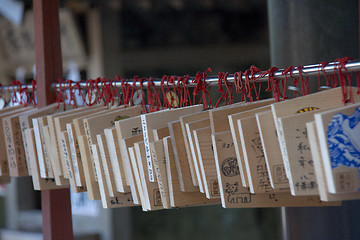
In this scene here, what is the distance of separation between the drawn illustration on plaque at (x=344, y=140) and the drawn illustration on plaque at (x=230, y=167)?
0.29 meters

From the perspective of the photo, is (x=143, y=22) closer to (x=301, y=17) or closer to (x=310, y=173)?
(x=301, y=17)

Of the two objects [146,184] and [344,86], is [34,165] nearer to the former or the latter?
[146,184]

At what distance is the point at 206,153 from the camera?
135cm

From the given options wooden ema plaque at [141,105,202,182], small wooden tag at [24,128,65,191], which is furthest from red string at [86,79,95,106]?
wooden ema plaque at [141,105,202,182]

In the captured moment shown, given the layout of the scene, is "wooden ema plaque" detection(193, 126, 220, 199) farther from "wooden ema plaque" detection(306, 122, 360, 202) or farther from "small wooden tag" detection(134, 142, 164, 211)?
"wooden ema plaque" detection(306, 122, 360, 202)

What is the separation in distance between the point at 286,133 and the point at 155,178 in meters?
0.43

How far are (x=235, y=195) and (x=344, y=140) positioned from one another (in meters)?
0.33

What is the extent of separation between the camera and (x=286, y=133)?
3.72ft

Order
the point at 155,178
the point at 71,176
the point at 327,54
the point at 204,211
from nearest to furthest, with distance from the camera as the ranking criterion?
the point at 155,178, the point at 71,176, the point at 327,54, the point at 204,211

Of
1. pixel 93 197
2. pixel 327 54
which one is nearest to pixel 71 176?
pixel 93 197

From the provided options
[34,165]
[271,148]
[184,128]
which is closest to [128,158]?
[184,128]

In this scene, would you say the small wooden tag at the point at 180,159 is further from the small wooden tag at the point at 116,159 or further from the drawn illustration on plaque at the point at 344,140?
the drawn illustration on plaque at the point at 344,140

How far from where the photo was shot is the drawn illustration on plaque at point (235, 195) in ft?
4.33

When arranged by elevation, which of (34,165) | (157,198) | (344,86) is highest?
(344,86)
